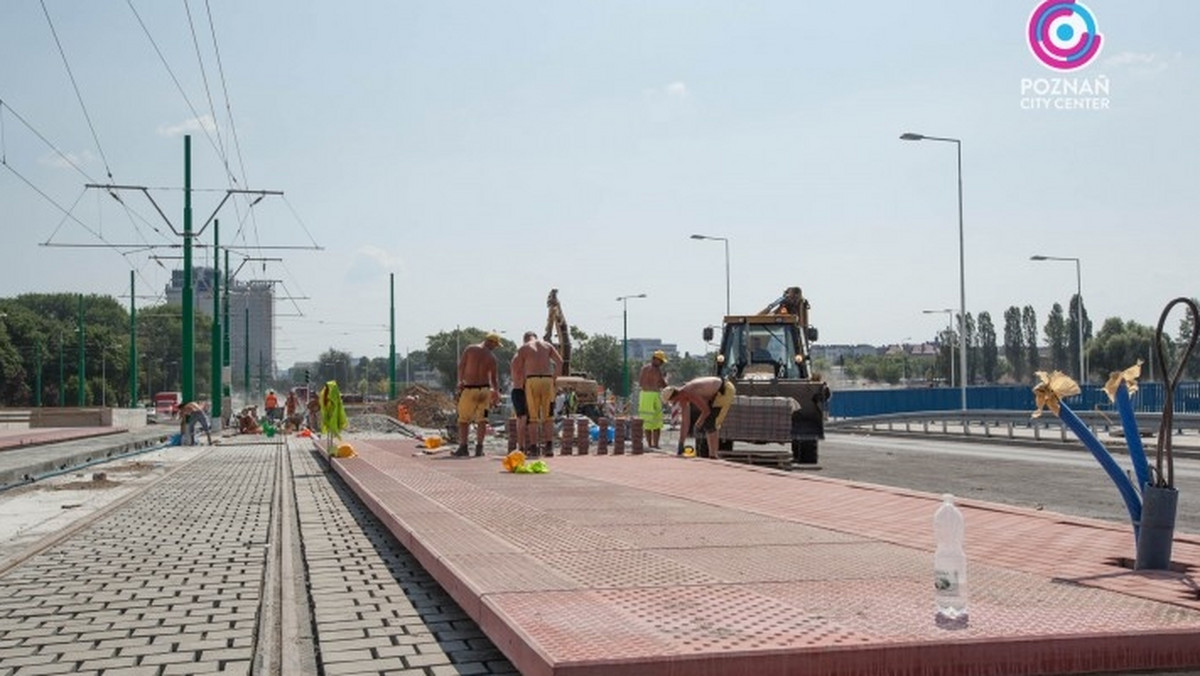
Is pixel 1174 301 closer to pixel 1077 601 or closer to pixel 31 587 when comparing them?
pixel 1077 601

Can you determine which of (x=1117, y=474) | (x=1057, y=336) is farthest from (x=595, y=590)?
(x=1057, y=336)

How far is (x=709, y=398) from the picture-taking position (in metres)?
16.7

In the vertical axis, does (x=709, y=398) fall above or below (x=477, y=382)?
below

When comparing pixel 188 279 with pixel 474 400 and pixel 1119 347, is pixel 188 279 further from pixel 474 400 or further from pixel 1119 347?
pixel 1119 347

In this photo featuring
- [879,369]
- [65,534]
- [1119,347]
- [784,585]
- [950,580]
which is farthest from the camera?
[879,369]

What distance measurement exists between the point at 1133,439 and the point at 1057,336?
12268 cm

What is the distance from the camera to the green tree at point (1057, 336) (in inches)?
4683

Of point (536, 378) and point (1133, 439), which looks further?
point (536, 378)

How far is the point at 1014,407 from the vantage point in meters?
36.5

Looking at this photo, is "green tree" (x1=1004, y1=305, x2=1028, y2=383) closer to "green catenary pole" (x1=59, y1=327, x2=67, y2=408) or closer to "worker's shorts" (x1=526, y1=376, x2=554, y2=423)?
"green catenary pole" (x1=59, y1=327, x2=67, y2=408)

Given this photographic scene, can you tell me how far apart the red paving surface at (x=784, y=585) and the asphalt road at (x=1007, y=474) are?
3.34 metres

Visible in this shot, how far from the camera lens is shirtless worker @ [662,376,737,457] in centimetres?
1647

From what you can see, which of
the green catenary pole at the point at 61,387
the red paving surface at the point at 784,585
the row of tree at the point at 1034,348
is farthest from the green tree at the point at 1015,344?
the red paving surface at the point at 784,585

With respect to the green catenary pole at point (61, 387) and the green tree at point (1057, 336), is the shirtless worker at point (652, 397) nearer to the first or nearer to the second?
the green catenary pole at point (61, 387)
